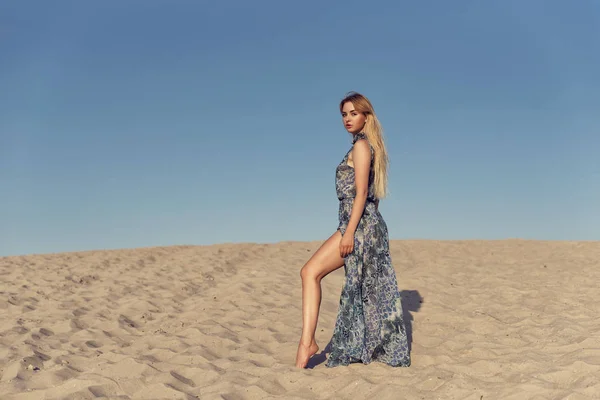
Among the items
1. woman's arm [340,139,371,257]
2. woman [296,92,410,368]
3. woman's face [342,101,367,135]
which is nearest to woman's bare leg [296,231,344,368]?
woman [296,92,410,368]

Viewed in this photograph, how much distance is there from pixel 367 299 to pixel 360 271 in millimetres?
292

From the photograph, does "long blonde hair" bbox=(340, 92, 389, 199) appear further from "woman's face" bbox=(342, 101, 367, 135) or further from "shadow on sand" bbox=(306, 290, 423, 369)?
"shadow on sand" bbox=(306, 290, 423, 369)

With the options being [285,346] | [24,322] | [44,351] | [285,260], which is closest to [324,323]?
[285,346]

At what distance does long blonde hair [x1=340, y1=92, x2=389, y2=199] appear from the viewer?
4910mm

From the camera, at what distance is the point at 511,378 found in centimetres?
456

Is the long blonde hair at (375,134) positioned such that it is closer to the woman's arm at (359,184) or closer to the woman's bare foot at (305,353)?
the woman's arm at (359,184)

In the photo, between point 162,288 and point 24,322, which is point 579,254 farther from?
point 24,322

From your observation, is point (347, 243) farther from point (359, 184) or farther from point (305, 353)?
point (305, 353)

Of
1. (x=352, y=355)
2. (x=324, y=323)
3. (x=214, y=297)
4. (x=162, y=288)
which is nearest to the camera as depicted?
(x=352, y=355)

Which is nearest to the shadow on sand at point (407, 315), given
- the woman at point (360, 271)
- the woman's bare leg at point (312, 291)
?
the woman's bare leg at point (312, 291)

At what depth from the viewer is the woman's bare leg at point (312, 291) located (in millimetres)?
4820

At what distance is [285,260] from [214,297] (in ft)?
11.5

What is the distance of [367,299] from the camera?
5055 mm

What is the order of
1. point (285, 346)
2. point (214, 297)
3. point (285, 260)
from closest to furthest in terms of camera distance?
point (285, 346) → point (214, 297) → point (285, 260)
